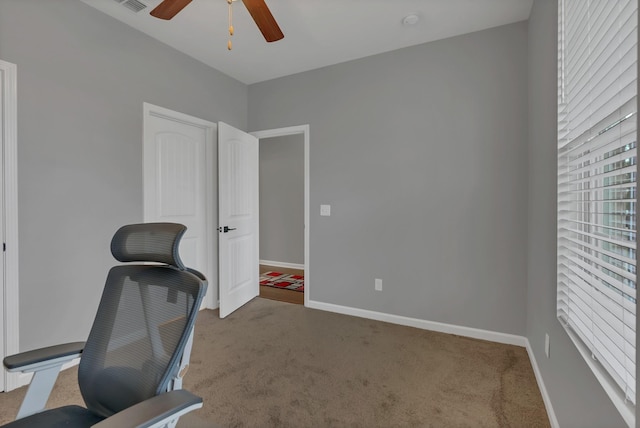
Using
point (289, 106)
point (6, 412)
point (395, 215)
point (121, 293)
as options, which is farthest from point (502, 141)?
point (6, 412)

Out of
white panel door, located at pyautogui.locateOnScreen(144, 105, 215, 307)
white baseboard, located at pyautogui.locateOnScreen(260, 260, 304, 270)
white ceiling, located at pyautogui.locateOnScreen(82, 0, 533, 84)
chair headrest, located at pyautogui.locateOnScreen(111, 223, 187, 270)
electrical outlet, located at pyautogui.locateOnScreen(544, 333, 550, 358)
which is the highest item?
white ceiling, located at pyautogui.locateOnScreen(82, 0, 533, 84)

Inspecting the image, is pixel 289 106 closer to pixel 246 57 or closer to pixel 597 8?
pixel 246 57

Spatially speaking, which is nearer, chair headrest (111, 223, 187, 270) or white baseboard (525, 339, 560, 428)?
chair headrest (111, 223, 187, 270)

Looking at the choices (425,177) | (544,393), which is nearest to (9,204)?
(425,177)

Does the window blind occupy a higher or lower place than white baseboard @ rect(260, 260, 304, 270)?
higher

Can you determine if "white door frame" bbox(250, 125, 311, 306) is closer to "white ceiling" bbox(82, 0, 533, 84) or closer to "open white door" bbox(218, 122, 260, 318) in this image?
"open white door" bbox(218, 122, 260, 318)

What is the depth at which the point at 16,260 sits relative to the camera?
6.15 feet

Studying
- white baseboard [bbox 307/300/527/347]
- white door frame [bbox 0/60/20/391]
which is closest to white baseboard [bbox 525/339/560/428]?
white baseboard [bbox 307/300/527/347]

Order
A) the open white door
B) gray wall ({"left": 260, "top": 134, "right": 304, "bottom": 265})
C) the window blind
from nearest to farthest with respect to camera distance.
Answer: the window blind, the open white door, gray wall ({"left": 260, "top": 134, "right": 304, "bottom": 265})

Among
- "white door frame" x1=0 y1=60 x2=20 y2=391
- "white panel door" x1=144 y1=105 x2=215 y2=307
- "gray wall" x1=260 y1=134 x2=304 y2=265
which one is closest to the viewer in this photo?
"white door frame" x1=0 y1=60 x2=20 y2=391

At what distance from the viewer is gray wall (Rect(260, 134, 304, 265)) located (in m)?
5.28

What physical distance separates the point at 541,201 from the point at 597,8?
46.5 inches

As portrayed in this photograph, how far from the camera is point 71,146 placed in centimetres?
213

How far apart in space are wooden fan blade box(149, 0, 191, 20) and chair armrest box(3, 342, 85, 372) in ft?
6.35
